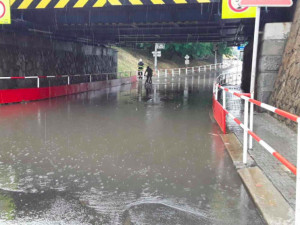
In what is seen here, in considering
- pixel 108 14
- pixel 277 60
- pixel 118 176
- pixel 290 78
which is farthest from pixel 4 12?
pixel 118 176

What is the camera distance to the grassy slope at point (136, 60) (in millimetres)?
52844

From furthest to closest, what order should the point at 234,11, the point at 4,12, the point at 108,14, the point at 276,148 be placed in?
the point at 108,14 < the point at 4,12 < the point at 234,11 < the point at 276,148

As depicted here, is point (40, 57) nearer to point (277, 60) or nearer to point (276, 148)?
point (277, 60)

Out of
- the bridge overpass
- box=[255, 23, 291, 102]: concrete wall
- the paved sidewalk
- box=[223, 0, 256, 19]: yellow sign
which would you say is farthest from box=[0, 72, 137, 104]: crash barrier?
box=[255, 23, 291, 102]: concrete wall

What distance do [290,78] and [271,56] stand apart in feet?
7.70

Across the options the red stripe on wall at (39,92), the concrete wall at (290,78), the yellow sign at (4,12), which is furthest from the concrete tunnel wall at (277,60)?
the red stripe on wall at (39,92)

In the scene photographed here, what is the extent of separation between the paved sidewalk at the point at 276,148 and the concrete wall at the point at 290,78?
50 cm

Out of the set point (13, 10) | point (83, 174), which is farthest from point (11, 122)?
point (13, 10)

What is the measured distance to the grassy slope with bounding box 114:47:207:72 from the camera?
5284cm

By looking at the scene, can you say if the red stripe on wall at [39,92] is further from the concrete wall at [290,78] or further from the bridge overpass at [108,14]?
the concrete wall at [290,78]

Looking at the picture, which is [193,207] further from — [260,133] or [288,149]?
[260,133]

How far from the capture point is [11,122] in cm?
1059

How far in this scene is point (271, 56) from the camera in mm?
12414

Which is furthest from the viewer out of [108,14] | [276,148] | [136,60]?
[136,60]
